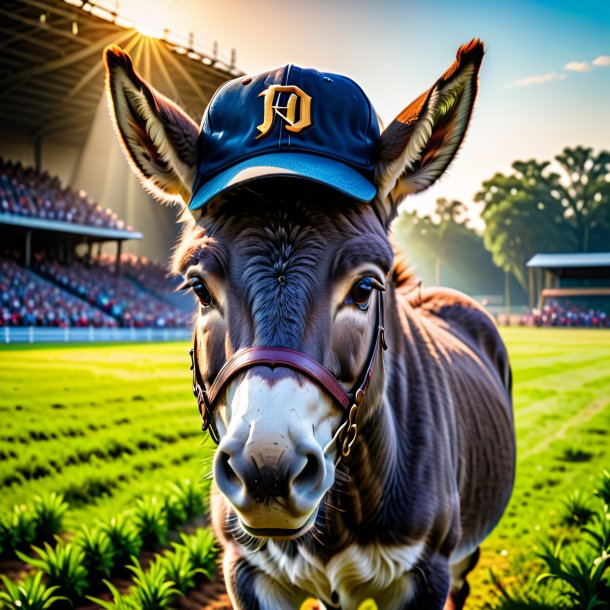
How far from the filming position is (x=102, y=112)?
3316 cm

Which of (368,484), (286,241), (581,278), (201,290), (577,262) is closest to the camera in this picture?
(286,241)

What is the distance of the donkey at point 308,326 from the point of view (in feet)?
5.01

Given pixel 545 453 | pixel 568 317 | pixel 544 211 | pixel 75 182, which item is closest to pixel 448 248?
pixel 544 211

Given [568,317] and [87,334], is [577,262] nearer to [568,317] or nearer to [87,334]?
[568,317]

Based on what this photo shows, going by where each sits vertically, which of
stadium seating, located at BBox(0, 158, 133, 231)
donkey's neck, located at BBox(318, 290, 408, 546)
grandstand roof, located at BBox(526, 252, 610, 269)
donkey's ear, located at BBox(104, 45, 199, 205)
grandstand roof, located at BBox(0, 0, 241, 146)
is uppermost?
grandstand roof, located at BBox(0, 0, 241, 146)

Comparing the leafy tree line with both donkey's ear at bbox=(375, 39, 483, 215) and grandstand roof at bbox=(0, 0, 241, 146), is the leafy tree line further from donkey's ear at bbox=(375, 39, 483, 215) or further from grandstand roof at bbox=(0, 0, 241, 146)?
donkey's ear at bbox=(375, 39, 483, 215)

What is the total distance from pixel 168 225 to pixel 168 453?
3301 centimetres

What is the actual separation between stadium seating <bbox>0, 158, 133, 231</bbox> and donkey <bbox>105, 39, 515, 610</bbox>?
1149 inches

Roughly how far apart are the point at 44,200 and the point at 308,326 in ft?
109

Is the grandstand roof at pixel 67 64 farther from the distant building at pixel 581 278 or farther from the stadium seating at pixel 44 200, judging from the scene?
the distant building at pixel 581 278

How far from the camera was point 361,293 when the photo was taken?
1823 millimetres

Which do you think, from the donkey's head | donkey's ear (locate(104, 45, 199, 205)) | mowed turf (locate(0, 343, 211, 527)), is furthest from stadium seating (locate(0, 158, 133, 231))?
the donkey's head

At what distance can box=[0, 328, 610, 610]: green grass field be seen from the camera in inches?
210

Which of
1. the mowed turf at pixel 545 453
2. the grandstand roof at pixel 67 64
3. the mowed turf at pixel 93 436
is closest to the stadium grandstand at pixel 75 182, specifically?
the grandstand roof at pixel 67 64
